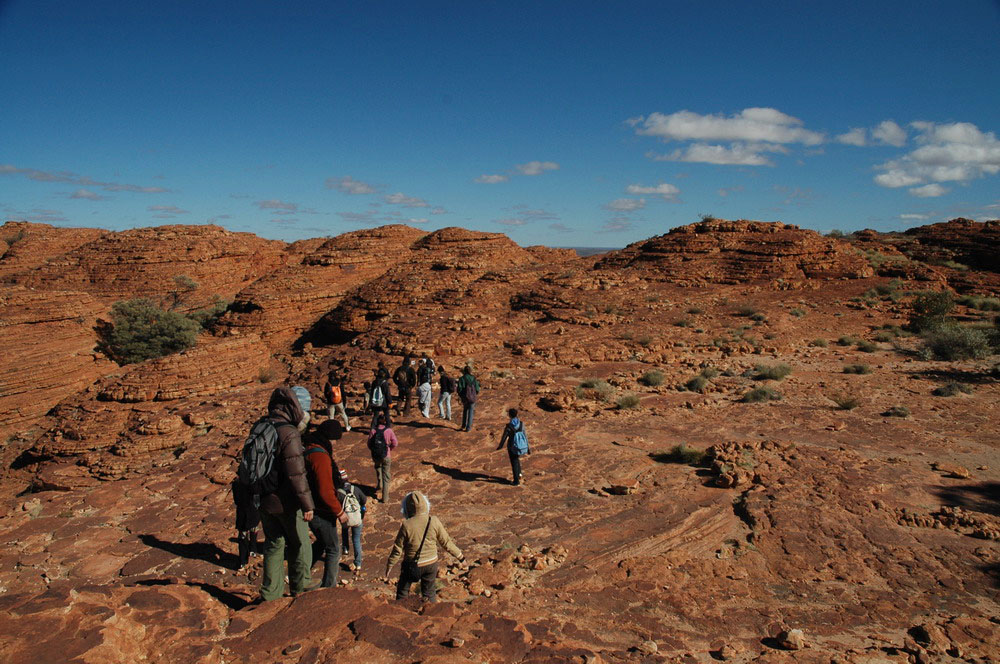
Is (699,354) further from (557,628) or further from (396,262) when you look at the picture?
(396,262)

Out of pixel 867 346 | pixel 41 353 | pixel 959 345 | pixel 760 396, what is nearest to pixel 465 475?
pixel 760 396

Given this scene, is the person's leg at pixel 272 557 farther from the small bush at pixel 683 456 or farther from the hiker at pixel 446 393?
the hiker at pixel 446 393

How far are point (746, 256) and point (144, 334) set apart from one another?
1148 inches

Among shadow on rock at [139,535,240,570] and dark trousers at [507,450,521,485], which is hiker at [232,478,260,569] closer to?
shadow on rock at [139,535,240,570]

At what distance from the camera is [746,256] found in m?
26.6

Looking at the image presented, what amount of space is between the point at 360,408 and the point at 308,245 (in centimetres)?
3739

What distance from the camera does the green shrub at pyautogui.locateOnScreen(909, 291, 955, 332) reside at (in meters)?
18.7

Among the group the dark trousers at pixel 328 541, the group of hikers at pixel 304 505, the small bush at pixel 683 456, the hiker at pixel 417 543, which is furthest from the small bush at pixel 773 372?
the dark trousers at pixel 328 541

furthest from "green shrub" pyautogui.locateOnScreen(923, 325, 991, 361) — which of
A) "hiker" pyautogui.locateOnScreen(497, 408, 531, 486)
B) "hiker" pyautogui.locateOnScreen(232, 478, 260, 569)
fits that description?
"hiker" pyautogui.locateOnScreen(232, 478, 260, 569)

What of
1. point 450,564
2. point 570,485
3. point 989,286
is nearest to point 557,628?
point 450,564

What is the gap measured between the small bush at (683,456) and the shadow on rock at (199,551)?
6.93m

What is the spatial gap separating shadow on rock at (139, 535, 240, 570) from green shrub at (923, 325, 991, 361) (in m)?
18.7

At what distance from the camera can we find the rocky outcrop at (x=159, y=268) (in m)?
34.2

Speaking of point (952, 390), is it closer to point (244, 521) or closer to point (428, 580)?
point (428, 580)
